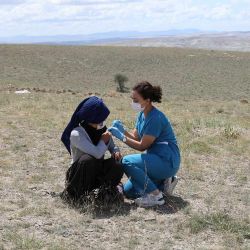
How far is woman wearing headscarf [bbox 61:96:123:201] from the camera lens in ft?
17.6

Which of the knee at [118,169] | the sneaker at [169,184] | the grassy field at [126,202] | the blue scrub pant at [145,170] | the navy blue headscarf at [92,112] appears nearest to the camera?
the grassy field at [126,202]

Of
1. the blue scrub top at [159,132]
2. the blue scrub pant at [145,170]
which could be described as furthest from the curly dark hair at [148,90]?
the blue scrub pant at [145,170]

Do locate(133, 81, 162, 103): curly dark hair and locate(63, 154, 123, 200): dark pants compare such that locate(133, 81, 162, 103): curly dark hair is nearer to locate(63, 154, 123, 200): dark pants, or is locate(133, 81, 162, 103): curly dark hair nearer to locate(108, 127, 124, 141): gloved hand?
locate(108, 127, 124, 141): gloved hand

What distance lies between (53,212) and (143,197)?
101 centimetres

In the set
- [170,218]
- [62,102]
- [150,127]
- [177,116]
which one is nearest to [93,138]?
[150,127]

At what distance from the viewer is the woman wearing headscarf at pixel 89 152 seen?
5371 mm

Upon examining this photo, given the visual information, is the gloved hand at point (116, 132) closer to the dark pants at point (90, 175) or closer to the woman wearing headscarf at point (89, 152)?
the woman wearing headscarf at point (89, 152)

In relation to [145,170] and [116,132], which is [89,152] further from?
[145,170]

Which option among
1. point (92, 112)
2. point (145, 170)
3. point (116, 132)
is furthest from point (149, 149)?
point (92, 112)

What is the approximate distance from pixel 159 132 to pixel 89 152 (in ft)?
2.67

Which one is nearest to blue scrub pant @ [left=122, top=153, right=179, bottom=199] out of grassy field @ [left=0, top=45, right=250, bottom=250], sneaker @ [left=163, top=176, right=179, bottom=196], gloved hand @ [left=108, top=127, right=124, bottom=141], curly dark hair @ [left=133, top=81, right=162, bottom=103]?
sneaker @ [left=163, top=176, right=179, bottom=196]

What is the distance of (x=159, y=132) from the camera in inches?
220

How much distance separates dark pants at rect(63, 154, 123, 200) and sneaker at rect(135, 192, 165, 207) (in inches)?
12.6

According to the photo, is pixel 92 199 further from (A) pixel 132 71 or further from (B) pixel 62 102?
(A) pixel 132 71
